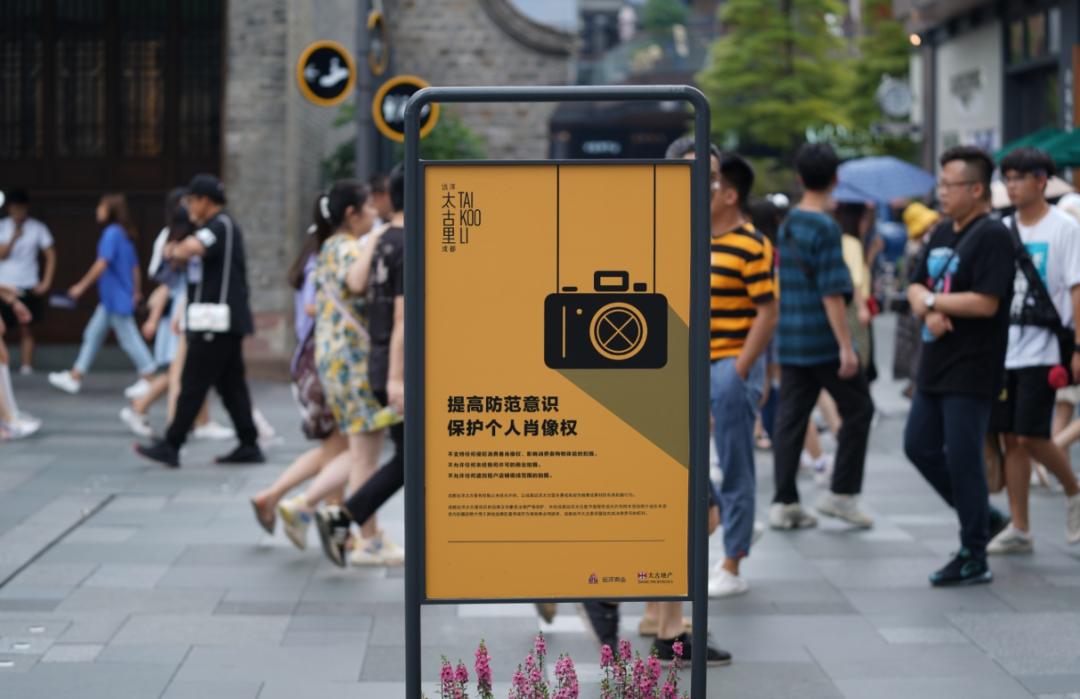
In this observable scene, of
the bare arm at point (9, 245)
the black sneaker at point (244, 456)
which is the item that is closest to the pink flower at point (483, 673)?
the black sneaker at point (244, 456)

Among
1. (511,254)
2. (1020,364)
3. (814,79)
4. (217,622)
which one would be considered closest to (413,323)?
(511,254)

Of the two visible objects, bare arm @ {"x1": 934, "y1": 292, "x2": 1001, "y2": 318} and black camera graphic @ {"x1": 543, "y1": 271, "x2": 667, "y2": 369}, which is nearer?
black camera graphic @ {"x1": 543, "y1": 271, "x2": 667, "y2": 369}

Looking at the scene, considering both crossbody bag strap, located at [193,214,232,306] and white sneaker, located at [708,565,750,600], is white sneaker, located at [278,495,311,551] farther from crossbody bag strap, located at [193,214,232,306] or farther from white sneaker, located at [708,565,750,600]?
crossbody bag strap, located at [193,214,232,306]

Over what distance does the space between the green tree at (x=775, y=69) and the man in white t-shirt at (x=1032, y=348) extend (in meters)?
36.7

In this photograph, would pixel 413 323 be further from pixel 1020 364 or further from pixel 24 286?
pixel 24 286

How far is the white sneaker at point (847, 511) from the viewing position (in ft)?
29.8

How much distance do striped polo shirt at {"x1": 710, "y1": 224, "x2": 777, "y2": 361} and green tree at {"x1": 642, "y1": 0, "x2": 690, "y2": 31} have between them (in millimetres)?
92271

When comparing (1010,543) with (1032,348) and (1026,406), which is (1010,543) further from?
(1032,348)

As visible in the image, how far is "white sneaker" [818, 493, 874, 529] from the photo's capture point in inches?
357

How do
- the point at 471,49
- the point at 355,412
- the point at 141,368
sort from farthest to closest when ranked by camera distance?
the point at 471,49
the point at 141,368
the point at 355,412

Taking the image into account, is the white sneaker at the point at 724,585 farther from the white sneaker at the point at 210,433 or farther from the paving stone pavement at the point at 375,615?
the white sneaker at the point at 210,433

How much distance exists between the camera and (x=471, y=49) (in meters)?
24.0

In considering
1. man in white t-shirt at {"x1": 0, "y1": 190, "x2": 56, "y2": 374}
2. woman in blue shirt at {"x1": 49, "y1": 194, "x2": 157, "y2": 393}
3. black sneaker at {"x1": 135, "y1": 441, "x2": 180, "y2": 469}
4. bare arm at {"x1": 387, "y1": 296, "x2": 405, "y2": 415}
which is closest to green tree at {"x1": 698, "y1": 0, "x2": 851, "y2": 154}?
man in white t-shirt at {"x1": 0, "y1": 190, "x2": 56, "y2": 374}

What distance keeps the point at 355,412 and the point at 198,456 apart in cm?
417
